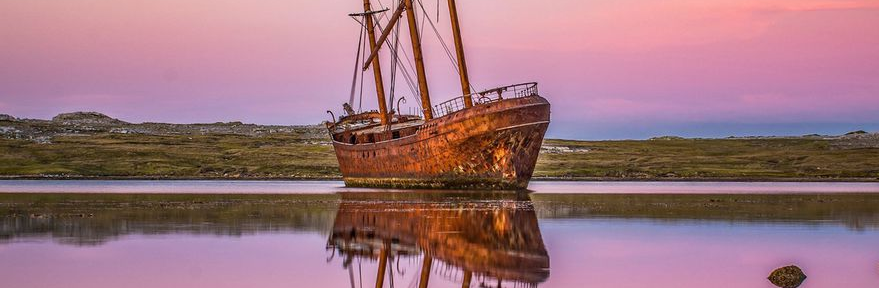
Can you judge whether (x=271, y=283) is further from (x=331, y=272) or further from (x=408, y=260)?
(x=408, y=260)

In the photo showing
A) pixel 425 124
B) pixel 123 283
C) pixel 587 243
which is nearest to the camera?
pixel 123 283

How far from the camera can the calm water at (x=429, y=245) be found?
1902 centimetres

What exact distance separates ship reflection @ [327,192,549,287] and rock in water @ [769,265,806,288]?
372 centimetres

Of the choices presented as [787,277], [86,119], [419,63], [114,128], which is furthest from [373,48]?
[86,119]

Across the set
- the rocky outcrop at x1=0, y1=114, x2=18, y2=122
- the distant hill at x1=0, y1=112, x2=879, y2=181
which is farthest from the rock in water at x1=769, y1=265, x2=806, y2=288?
the rocky outcrop at x1=0, y1=114, x2=18, y2=122

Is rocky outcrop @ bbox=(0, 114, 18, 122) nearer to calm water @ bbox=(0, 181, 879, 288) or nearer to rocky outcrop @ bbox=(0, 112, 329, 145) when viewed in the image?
rocky outcrop @ bbox=(0, 112, 329, 145)

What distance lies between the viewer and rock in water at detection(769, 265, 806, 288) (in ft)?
59.7

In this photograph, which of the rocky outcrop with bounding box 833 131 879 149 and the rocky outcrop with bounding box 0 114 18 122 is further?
the rocky outcrop with bounding box 0 114 18 122

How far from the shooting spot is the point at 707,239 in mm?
26797

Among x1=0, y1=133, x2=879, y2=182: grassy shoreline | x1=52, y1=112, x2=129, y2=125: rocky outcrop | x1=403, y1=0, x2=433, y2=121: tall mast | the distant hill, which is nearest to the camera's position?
x1=403, y1=0, x2=433, y2=121: tall mast

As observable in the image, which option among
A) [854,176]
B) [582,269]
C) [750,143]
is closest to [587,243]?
[582,269]

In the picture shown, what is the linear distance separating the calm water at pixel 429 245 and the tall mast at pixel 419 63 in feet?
77.9

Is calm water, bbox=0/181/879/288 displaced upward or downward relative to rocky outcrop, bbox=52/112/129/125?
downward

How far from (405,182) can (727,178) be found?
3738 cm
